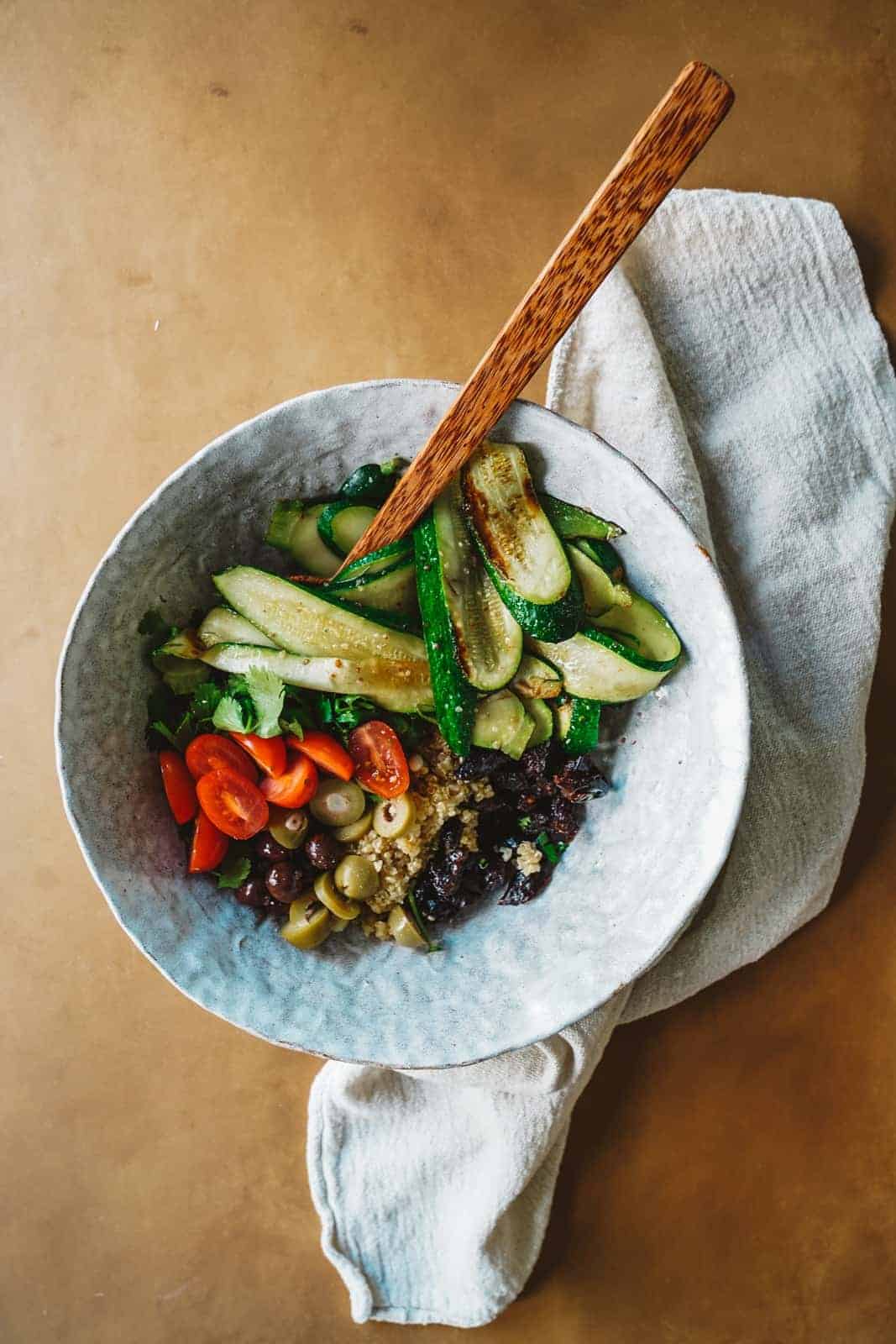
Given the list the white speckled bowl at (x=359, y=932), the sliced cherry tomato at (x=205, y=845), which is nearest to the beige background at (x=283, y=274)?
the white speckled bowl at (x=359, y=932)

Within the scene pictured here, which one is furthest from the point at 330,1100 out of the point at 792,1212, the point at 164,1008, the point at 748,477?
the point at 748,477

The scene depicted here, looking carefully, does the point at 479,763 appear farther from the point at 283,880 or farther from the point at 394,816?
the point at 283,880

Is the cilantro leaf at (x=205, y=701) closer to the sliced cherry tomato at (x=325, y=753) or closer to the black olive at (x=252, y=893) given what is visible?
the sliced cherry tomato at (x=325, y=753)

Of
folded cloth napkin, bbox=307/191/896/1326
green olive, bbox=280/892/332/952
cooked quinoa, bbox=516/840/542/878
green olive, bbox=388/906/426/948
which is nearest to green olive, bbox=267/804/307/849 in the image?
green olive, bbox=280/892/332/952

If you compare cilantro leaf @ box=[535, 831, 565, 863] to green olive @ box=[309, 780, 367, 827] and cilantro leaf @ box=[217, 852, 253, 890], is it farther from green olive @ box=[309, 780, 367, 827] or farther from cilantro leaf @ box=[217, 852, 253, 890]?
cilantro leaf @ box=[217, 852, 253, 890]

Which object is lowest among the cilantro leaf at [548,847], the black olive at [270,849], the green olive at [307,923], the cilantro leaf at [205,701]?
the cilantro leaf at [548,847]

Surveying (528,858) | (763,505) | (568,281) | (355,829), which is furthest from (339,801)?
(763,505)
